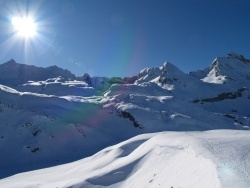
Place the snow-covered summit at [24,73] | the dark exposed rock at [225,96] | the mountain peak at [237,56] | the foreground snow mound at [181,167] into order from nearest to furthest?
the foreground snow mound at [181,167], the dark exposed rock at [225,96], the snow-covered summit at [24,73], the mountain peak at [237,56]

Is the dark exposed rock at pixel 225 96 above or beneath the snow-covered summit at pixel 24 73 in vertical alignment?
beneath

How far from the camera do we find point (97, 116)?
50.8 metres

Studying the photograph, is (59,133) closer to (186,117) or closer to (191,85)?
(186,117)

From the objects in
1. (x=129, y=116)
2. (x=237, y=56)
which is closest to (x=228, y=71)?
(x=237, y=56)

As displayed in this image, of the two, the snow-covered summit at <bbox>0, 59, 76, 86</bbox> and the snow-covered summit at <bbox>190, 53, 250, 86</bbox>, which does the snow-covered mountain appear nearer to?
the snow-covered summit at <bbox>190, 53, 250, 86</bbox>

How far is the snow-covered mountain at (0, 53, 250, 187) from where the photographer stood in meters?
37.4

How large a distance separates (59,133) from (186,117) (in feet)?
74.8

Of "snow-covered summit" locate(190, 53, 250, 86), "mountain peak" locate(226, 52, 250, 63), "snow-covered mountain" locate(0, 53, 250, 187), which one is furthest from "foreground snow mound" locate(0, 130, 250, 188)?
"mountain peak" locate(226, 52, 250, 63)

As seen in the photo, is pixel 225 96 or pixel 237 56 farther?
pixel 237 56

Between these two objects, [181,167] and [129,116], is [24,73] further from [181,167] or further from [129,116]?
[181,167]

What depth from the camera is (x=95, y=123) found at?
156ft

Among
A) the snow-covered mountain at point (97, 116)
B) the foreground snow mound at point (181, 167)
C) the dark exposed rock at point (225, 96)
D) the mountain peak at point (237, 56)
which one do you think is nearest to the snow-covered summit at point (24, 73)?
the snow-covered mountain at point (97, 116)

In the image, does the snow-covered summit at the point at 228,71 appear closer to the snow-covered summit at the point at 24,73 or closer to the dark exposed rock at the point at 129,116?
the dark exposed rock at the point at 129,116

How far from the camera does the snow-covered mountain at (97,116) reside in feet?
123
